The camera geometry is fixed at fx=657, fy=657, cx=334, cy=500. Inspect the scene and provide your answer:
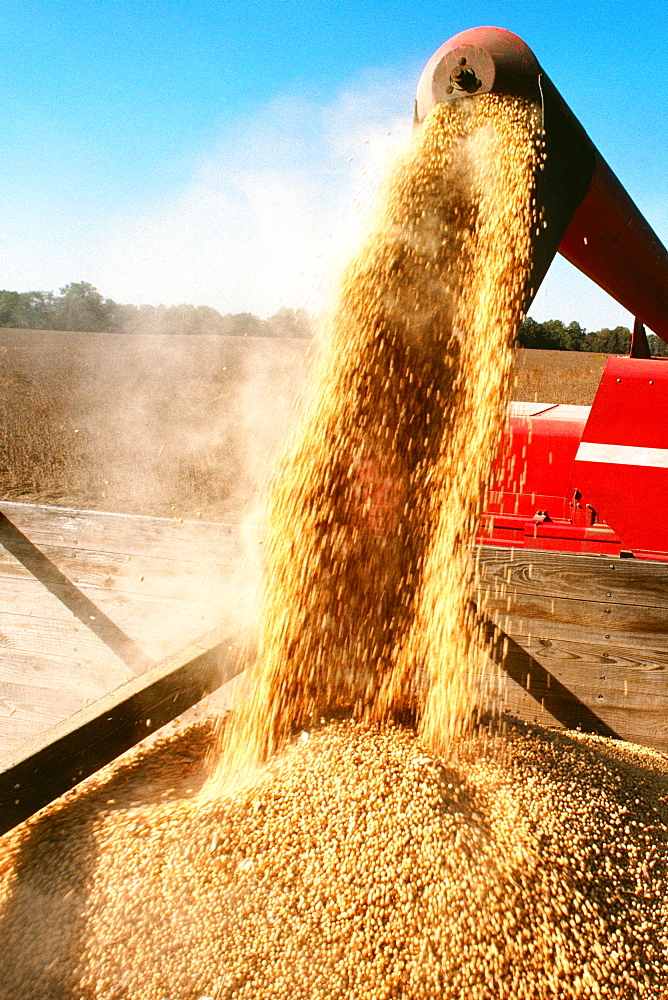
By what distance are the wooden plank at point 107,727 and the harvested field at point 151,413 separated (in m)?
4.10

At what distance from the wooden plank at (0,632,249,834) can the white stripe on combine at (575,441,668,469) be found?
1.70 m

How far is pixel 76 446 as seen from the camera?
39.7ft

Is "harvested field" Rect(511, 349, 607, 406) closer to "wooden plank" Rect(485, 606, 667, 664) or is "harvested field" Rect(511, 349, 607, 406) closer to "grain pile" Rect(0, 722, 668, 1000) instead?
"wooden plank" Rect(485, 606, 667, 664)

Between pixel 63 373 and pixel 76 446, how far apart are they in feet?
21.3

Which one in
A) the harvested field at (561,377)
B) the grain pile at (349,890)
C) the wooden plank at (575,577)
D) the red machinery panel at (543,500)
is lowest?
the grain pile at (349,890)

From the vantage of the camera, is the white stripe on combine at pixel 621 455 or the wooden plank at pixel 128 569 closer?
the wooden plank at pixel 128 569

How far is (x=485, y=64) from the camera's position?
5.79 feet

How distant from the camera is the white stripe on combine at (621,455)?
104 inches

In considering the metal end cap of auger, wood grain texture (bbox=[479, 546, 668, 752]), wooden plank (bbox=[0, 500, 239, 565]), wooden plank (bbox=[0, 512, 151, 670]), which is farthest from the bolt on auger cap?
wooden plank (bbox=[0, 512, 151, 670])

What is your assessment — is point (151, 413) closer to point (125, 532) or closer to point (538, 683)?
point (125, 532)

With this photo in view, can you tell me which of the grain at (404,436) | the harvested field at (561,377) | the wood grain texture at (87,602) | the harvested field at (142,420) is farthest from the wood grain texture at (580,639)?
the harvested field at (561,377)

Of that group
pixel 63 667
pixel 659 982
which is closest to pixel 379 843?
pixel 659 982

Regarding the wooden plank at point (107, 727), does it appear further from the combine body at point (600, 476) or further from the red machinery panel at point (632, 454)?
the red machinery panel at point (632, 454)

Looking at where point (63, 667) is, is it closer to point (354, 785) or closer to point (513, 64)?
point (354, 785)
